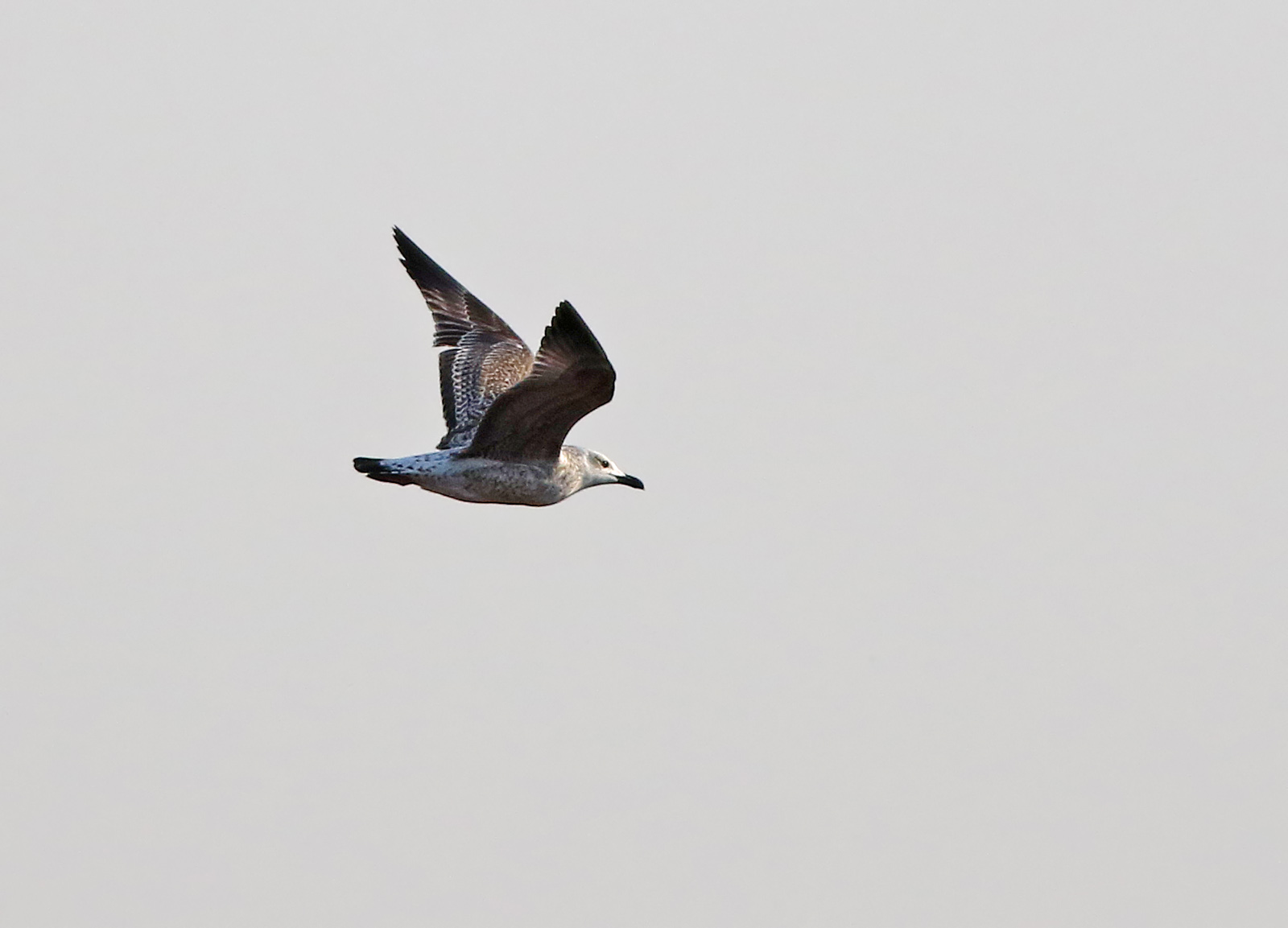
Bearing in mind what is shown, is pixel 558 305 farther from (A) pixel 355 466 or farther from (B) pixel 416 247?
(B) pixel 416 247

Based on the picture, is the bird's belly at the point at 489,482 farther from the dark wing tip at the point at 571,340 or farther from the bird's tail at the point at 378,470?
the dark wing tip at the point at 571,340

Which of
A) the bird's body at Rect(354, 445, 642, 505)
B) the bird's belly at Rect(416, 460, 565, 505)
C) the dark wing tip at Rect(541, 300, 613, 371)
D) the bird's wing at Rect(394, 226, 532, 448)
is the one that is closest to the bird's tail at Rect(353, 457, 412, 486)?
the bird's body at Rect(354, 445, 642, 505)

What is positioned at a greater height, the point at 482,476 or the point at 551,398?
the point at 551,398

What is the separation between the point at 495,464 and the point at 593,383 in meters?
1.48

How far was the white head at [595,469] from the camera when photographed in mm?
14734

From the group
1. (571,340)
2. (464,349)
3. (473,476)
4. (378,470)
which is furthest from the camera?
(464,349)

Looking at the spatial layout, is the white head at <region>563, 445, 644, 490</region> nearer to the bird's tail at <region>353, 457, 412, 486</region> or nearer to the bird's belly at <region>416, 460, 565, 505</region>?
the bird's belly at <region>416, 460, 565, 505</region>

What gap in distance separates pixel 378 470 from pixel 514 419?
49.8 inches

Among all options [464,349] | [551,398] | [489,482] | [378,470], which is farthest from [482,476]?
[464,349]

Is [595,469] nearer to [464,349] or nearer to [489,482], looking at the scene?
[489,482]

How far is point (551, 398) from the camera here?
13.3 metres

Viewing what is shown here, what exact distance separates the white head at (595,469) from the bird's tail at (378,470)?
1.36m

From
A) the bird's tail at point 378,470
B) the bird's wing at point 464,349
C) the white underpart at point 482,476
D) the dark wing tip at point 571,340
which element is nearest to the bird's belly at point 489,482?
the white underpart at point 482,476

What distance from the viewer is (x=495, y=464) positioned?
552 inches
